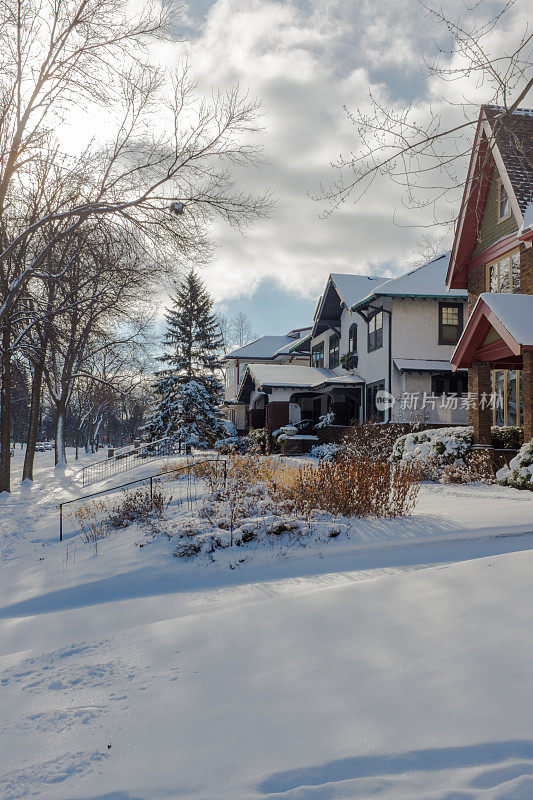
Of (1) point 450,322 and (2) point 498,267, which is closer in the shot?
(2) point 498,267

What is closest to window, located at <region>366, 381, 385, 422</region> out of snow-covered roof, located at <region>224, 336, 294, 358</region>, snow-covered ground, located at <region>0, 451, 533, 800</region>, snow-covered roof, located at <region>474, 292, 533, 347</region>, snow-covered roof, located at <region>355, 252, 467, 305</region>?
snow-covered roof, located at <region>355, 252, 467, 305</region>

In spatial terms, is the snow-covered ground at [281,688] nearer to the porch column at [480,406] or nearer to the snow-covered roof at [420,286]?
the porch column at [480,406]

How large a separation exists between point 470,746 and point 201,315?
33.5 metres

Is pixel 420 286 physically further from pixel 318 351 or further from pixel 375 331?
pixel 318 351

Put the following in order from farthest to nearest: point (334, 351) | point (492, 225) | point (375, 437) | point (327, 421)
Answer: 1. point (334, 351)
2. point (327, 421)
3. point (375, 437)
4. point (492, 225)

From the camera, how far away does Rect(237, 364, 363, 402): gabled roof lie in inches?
1050

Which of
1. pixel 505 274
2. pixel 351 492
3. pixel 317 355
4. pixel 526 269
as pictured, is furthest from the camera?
pixel 317 355

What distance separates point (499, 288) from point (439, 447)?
6243 mm

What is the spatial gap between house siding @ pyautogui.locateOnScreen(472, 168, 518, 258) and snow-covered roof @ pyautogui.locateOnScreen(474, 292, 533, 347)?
10.7 feet

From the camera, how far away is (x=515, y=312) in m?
13.3

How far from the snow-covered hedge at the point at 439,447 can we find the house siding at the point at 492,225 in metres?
6.56

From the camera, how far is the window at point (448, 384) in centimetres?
2391

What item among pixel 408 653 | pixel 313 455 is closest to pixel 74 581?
pixel 408 653

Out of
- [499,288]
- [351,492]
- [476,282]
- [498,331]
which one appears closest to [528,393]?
[498,331]
